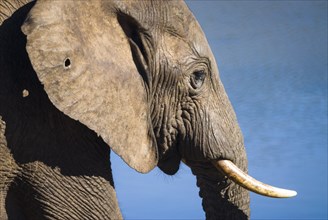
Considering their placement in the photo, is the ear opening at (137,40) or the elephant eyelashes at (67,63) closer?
the elephant eyelashes at (67,63)

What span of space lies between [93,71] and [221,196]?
1193 mm

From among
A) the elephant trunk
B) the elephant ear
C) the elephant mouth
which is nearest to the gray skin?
the elephant ear

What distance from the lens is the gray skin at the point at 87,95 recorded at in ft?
11.4

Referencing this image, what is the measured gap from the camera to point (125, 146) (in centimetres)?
373

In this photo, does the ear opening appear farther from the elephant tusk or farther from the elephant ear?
the elephant tusk

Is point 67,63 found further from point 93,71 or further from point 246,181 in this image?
point 246,181

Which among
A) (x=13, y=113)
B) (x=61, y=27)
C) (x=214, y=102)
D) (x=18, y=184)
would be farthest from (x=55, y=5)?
(x=214, y=102)

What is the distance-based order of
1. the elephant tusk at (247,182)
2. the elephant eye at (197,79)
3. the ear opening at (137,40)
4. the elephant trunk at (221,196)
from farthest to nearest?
the elephant trunk at (221,196) → the elephant tusk at (247,182) → the elephant eye at (197,79) → the ear opening at (137,40)

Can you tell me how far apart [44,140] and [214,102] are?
2.93ft

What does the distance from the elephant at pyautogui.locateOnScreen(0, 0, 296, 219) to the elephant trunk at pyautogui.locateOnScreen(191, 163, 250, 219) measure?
36cm

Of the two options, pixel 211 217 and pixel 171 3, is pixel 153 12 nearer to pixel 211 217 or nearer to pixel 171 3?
pixel 171 3

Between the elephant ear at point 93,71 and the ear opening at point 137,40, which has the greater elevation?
the ear opening at point 137,40

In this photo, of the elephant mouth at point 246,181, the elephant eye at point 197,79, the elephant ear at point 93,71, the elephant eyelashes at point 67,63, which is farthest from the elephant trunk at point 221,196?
the elephant eyelashes at point 67,63

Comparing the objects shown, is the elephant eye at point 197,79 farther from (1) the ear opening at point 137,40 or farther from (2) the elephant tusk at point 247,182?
(2) the elephant tusk at point 247,182
